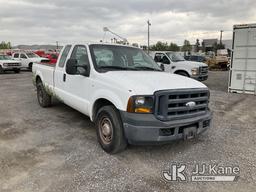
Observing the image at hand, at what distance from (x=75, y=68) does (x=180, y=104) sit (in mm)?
2055

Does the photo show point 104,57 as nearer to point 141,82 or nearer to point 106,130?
point 141,82

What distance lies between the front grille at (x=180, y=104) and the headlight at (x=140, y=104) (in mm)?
100

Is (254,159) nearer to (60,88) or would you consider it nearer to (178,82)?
(178,82)

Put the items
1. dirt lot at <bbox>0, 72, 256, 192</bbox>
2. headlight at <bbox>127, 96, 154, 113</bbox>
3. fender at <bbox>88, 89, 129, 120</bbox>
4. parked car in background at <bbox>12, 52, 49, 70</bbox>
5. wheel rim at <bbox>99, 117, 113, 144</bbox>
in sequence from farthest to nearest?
parked car in background at <bbox>12, 52, 49, 70</bbox>, wheel rim at <bbox>99, 117, 113, 144</bbox>, fender at <bbox>88, 89, 129, 120</bbox>, headlight at <bbox>127, 96, 154, 113</bbox>, dirt lot at <bbox>0, 72, 256, 192</bbox>

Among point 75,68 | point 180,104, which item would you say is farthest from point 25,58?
point 180,104

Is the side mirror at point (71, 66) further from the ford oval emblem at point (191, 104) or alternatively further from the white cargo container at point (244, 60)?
the white cargo container at point (244, 60)

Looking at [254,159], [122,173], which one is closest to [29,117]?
[122,173]

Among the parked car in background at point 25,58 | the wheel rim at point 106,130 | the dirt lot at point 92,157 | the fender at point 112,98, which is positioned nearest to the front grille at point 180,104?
the fender at point 112,98

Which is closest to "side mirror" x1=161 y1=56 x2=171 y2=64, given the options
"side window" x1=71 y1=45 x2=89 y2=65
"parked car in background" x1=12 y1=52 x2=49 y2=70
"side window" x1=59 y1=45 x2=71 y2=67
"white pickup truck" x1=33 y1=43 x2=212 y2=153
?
"white pickup truck" x1=33 y1=43 x2=212 y2=153

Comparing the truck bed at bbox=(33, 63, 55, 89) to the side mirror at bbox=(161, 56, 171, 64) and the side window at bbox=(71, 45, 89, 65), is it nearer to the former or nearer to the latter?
the side window at bbox=(71, 45, 89, 65)

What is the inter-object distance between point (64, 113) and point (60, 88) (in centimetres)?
→ 113

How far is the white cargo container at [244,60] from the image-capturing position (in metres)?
10.5

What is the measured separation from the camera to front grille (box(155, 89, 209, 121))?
11.0ft

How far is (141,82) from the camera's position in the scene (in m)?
3.53
